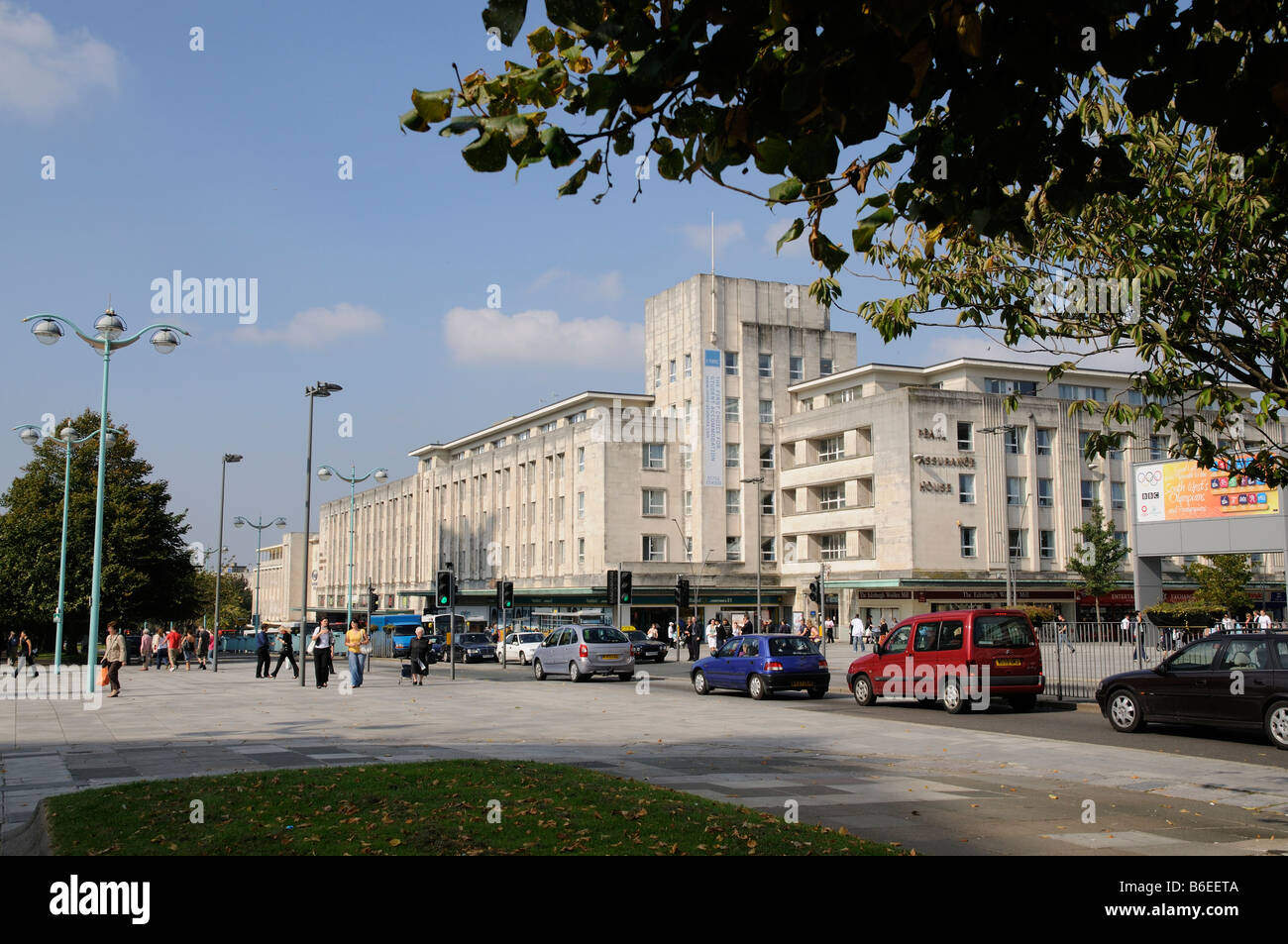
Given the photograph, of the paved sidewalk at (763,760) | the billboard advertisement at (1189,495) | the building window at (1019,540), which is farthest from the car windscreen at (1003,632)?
the building window at (1019,540)

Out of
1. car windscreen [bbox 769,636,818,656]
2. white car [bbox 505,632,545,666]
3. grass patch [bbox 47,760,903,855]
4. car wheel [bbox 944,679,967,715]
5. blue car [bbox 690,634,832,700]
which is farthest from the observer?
white car [bbox 505,632,545,666]

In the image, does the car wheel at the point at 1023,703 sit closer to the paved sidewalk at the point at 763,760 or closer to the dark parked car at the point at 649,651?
the paved sidewalk at the point at 763,760

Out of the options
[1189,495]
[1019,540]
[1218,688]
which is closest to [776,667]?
[1218,688]

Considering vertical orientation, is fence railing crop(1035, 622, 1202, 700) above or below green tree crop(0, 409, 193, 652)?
below

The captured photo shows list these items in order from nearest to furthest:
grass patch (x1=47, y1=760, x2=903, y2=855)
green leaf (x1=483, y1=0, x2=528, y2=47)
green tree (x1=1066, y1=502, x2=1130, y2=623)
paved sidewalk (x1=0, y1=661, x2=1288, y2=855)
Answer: green leaf (x1=483, y1=0, x2=528, y2=47), grass patch (x1=47, y1=760, x2=903, y2=855), paved sidewalk (x1=0, y1=661, x2=1288, y2=855), green tree (x1=1066, y1=502, x2=1130, y2=623)

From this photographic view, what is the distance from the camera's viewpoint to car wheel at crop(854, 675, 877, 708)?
2294 cm

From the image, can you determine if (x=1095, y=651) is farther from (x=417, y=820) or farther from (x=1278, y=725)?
(x=417, y=820)

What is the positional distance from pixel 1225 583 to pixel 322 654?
38.8m

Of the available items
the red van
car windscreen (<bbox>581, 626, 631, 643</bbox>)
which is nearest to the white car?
car windscreen (<bbox>581, 626, 631, 643</bbox>)

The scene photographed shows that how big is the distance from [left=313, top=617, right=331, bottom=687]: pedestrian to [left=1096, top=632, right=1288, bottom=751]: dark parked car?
1999 centimetres

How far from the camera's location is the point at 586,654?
33.6 meters

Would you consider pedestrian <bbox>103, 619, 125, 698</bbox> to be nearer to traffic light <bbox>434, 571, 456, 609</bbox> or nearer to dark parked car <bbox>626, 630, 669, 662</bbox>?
traffic light <bbox>434, 571, 456, 609</bbox>

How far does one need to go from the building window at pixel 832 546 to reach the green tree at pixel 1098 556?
12.8 meters
